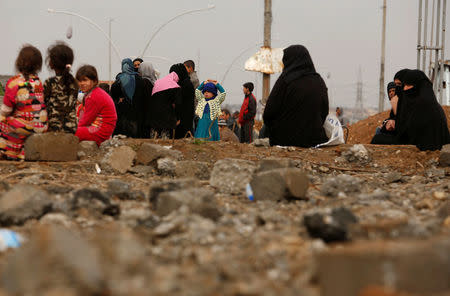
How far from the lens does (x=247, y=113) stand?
1263 cm

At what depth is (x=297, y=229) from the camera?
2.82m

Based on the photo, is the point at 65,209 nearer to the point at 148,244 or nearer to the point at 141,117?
the point at 148,244

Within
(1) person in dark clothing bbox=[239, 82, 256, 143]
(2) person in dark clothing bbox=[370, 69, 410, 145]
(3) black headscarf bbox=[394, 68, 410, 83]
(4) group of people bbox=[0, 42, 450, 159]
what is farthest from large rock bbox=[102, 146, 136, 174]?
(1) person in dark clothing bbox=[239, 82, 256, 143]

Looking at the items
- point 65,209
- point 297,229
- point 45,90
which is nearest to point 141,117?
point 45,90

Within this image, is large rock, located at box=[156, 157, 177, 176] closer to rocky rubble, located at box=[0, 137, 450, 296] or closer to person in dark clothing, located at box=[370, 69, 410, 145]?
rocky rubble, located at box=[0, 137, 450, 296]

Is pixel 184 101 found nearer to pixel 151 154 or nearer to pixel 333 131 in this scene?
pixel 333 131

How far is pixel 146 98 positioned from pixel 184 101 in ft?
2.61

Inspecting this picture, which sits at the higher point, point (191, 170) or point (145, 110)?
point (145, 110)

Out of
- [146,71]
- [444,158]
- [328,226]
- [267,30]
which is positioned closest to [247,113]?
[267,30]

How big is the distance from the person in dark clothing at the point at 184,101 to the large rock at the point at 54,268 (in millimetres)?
7490

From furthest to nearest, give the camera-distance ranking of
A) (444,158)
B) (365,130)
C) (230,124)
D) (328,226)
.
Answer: (365,130) → (230,124) → (444,158) → (328,226)

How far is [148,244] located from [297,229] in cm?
81

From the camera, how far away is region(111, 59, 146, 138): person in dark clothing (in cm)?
867

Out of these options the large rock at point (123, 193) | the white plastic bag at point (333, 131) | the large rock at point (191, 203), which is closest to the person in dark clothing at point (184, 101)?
the white plastic bag at point (333, 131)
